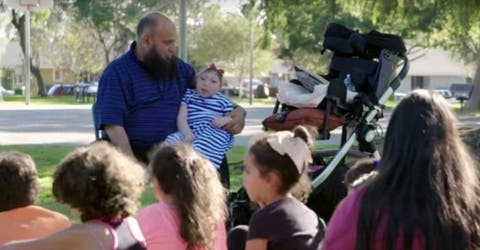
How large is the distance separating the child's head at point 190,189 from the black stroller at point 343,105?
1.90 meters

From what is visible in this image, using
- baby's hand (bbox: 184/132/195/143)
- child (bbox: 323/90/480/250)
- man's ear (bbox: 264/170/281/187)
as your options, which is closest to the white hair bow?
man's ear (bbox: 264/170/281/187)

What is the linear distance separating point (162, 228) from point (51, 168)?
807 cm

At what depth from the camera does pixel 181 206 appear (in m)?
4.21

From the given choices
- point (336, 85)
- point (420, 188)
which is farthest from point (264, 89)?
point (420, 188)

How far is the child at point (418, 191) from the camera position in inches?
114

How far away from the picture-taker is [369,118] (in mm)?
6809

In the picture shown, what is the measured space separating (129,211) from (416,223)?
60.1 inches

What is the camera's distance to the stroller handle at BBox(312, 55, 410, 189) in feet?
20.5

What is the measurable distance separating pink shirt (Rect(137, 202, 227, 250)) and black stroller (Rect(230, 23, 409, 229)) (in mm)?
1954

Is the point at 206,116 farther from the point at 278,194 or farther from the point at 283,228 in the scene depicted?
the point at 283,228

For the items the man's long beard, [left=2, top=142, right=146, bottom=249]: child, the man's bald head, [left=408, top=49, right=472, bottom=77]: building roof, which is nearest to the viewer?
[left=2, top=142, right=146, bottom=249]: child

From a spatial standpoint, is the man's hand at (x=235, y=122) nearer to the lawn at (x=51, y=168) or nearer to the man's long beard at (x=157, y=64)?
the man's long beard at (x=157, y=64)

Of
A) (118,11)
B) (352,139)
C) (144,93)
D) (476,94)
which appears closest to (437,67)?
(118,11)

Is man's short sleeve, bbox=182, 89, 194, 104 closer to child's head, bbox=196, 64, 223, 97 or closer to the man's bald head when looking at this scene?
child's head, bbox=196, 64, 223, 97
